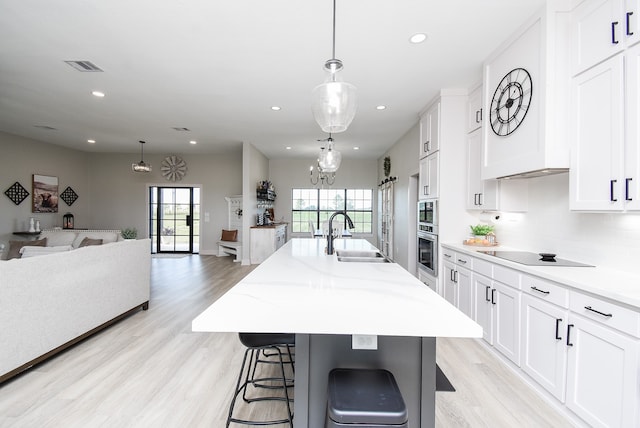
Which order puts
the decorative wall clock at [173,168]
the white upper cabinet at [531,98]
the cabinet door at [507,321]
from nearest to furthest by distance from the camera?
the white upper cabinet at [531,98], the cabinet door at [507,321], the decorative wall clock at [173,168]

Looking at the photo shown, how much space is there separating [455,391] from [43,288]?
3243 mm

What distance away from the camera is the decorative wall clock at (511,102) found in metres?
2.38

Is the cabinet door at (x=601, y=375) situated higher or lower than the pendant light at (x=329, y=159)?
lower

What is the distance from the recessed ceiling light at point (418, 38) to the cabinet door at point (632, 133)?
1.35m

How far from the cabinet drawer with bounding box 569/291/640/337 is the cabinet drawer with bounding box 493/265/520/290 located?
47 cm

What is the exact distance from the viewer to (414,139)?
523 cm

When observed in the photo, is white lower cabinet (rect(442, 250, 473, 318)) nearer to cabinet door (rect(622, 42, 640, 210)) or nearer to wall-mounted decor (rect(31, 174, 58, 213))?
cabinet door (rect(622, 42, 640, 210))

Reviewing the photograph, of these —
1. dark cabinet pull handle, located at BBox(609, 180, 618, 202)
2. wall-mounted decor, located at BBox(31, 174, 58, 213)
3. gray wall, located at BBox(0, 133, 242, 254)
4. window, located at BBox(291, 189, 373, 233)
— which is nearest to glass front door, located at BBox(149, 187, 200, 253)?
gray wall, located at BBox(0, 133, 242, 254)

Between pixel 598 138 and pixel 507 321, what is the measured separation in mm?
1445

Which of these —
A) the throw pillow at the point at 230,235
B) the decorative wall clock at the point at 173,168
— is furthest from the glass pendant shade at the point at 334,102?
the decorative wall clock at the point at 173,168

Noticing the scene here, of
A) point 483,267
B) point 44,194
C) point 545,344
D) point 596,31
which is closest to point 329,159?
point 483,267

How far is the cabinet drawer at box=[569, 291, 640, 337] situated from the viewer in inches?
54.8

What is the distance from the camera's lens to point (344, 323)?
104 centimetres

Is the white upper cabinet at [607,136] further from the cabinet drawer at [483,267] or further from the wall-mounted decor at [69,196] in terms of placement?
the wall-mounted decor at [69,196]
